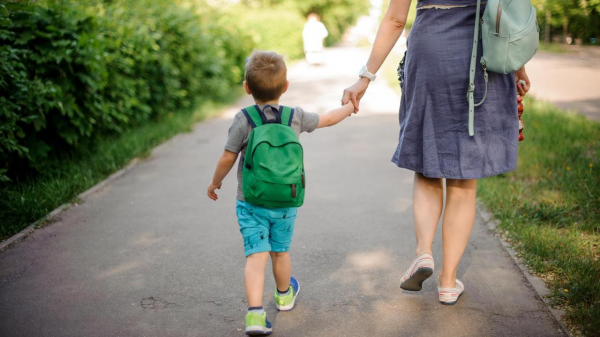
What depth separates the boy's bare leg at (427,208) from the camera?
3.19 metres

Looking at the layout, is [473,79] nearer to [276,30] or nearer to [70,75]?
[70,75]

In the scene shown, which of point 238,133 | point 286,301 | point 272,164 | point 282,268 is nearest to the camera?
point 272,164

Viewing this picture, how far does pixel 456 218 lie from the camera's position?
313 cm

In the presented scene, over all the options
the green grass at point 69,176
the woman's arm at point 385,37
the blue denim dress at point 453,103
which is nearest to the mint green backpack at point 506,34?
the blue denim dress at point 453,103

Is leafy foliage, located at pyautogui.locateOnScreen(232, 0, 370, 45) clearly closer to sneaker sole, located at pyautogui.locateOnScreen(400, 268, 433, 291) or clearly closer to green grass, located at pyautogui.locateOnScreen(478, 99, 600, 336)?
green grass, located at pyautogui.locateOnScreen(478, 99, 600, 336)

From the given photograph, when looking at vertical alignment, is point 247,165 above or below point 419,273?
above

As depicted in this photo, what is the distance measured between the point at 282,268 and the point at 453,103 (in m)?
1.25

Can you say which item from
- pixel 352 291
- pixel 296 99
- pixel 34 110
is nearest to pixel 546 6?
pixel 352 291

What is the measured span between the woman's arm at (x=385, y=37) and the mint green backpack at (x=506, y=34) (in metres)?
0.42

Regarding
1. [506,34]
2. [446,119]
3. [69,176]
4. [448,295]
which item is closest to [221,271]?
[448,295]

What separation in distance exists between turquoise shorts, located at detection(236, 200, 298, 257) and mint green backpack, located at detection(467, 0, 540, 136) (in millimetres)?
1248

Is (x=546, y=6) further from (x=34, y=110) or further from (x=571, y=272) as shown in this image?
(x=34, y=110)

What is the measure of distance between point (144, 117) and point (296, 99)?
199 inches

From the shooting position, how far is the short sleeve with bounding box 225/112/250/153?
284cm
